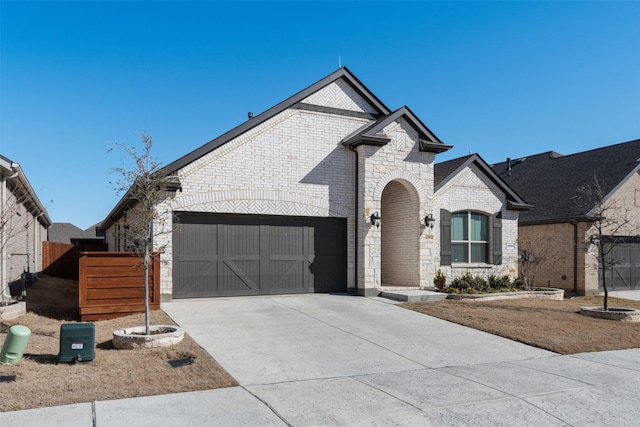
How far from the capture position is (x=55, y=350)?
8.16 meters

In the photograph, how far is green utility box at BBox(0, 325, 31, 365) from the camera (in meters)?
7.19

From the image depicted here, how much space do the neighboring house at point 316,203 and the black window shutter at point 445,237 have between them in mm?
64

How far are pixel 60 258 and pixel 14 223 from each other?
12.6 m

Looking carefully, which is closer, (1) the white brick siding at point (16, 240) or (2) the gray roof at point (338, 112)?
(1) the white brick siding at point (16, 240)

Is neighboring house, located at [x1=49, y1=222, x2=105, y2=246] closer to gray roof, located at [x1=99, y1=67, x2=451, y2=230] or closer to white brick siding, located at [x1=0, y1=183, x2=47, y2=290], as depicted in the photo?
white brick siding, located at [x1=0, y1=183, x2=47, y2=290]

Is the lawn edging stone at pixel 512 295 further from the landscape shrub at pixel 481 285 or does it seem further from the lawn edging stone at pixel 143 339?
the lawn edging stone at pixel 143 339

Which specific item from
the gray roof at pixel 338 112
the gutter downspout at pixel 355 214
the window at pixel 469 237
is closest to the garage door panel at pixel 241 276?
the gutter downspout at pixel 355 214

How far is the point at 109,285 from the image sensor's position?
10914 mm

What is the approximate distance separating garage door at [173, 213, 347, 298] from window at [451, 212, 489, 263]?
14.7ft

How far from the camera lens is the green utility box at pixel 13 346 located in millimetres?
7188

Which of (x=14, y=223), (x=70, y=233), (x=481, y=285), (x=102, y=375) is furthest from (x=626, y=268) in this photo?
(x=70, y=233)

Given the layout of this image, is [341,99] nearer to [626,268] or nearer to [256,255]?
[256,255]

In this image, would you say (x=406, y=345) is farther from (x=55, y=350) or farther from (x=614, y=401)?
(x=55, y=350)

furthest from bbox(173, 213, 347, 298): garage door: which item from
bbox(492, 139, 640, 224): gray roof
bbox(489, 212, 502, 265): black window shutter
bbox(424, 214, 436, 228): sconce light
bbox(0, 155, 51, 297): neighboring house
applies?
bbox(492, 139, 640, 224): gray roof
